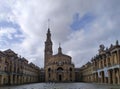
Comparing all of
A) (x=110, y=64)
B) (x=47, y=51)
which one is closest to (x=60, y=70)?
(x=47, y=51)

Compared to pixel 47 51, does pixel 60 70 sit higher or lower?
lower

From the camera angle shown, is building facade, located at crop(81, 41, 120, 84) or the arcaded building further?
the arcaded building

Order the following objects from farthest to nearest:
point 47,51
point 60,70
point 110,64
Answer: point 47,51 → point 60,70 → point 110,64

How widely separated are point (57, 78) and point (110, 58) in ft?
168

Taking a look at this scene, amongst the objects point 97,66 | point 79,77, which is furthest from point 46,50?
point 97,66

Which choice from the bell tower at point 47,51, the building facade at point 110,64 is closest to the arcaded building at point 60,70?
the bell tower at point 47,51

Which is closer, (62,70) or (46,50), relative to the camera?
(62,70)

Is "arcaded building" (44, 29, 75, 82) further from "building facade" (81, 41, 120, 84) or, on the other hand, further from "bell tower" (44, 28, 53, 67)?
"building facade" (81, 41, 120, 84)

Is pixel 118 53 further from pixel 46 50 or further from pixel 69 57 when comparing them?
pixel 46 50

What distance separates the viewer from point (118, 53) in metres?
49.8

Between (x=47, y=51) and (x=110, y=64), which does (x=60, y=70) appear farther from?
(x=110, y=64)

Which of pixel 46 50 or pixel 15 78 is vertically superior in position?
pixel 46 50

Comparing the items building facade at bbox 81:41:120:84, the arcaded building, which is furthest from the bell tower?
building facade at bbox 81:41:120:84

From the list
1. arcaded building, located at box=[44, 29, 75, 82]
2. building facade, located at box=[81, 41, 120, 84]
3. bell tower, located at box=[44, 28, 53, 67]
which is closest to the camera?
building facade, located at box=[81, 41, 120, 84]
